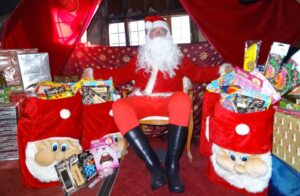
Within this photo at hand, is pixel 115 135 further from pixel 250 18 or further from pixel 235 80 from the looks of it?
pixel 250 18

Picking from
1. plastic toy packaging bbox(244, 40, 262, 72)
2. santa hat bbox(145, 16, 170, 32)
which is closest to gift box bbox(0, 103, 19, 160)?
santa hat bbox(145, 16, 170, 32)

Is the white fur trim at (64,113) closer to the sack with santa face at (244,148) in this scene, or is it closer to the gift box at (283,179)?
the sack with santa face at (244,148)

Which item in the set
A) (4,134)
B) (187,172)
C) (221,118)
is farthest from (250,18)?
(4,134)

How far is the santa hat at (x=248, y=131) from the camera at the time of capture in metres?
1.46

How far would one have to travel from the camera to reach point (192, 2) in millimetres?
2227

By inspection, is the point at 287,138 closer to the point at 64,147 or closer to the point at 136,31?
the point at 64,147

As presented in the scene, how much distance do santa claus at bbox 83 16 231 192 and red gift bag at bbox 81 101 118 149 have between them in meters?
0.24

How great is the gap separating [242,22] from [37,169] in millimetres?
1992

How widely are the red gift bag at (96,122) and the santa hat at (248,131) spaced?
916mm

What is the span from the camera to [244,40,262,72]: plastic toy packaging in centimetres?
162

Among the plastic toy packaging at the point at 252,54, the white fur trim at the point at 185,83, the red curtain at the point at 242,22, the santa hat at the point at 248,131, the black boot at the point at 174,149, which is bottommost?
the black boot at the point at 174,149

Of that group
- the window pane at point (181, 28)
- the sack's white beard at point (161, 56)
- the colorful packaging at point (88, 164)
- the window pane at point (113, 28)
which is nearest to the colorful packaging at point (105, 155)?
the colorful packaging at point (88, 164)

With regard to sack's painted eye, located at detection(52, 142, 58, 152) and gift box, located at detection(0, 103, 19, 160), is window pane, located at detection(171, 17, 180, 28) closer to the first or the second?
gift box, located at detection(0, 103, 19, 160)

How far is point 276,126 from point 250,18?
117 cm
